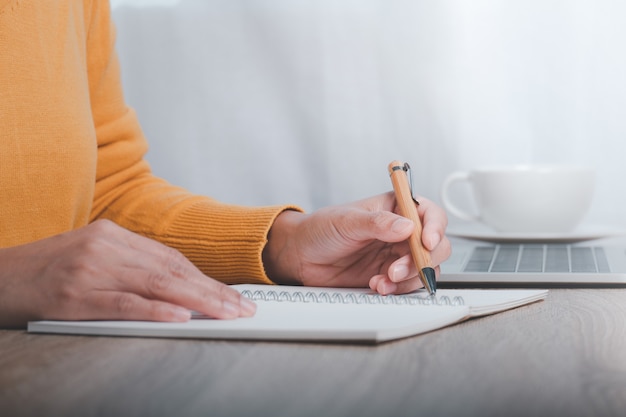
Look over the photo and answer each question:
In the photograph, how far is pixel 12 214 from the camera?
3.00 feet

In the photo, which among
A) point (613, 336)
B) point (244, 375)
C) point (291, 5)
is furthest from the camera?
point (291, 5)

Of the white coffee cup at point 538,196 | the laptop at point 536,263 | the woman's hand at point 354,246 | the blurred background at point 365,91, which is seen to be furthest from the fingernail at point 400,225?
the blurred background at point 365,91

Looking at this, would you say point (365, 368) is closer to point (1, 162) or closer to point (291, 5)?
point (1, 162)

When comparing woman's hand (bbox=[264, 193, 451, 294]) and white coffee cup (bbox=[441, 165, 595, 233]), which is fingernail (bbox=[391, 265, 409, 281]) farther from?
white coffee cup (bbox=[441, 165, 595, 233])

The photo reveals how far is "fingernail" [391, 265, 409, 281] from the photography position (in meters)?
0.76

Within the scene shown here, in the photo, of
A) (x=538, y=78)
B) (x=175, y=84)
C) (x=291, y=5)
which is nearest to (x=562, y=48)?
(x=538, y=78)

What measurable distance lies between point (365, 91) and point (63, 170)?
0.66 meters

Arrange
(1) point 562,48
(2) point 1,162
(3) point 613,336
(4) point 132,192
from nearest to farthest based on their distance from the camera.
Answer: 1. (3) point 613,336
2. (2) point 1,162
3. (4) point 132,192
4. (1) point 562,48

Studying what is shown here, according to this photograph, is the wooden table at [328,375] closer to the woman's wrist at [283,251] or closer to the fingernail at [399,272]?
the fingernail at [399,272]

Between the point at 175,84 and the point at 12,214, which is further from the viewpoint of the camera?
the point at 175,84

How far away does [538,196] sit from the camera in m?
1.18

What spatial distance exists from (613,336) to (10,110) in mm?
617

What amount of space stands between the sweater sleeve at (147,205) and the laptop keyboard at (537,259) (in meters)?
0.23

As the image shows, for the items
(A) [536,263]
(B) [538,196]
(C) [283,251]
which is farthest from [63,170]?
(B) [538,196]
